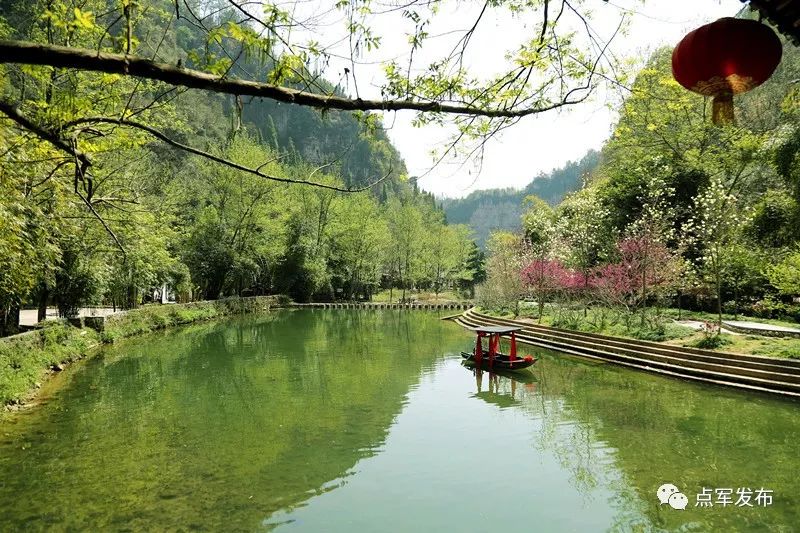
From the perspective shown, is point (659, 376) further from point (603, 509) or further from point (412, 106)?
point (412, 106)

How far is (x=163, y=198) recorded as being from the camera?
28234 mm

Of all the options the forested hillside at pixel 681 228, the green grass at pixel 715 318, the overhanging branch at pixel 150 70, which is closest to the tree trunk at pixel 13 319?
the overhanging branch at pixel 150 70

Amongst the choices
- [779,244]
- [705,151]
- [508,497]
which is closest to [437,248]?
[705,151]

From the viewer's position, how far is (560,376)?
1347 cm

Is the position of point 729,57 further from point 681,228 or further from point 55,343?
point 681,228

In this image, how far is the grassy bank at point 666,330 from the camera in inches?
477

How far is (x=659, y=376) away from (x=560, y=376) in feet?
8.38

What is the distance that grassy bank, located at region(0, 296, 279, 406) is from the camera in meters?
10.3

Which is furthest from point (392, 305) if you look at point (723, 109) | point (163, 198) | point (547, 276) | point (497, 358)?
point (723, 109)

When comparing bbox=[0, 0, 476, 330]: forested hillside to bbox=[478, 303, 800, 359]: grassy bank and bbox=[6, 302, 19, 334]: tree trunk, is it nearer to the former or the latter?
bbox=[6, 302, 19, 334]: tree trunk

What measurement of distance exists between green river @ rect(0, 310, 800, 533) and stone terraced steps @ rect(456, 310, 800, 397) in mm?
507

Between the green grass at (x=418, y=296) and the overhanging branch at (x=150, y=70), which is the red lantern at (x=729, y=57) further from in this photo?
the green grass at (x=418, y=296)

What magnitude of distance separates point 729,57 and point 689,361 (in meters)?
12.1

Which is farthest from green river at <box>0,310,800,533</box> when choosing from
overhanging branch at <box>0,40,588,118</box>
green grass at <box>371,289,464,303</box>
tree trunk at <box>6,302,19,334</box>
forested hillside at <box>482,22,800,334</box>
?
green grass at <box>371,289,464,303</box>
